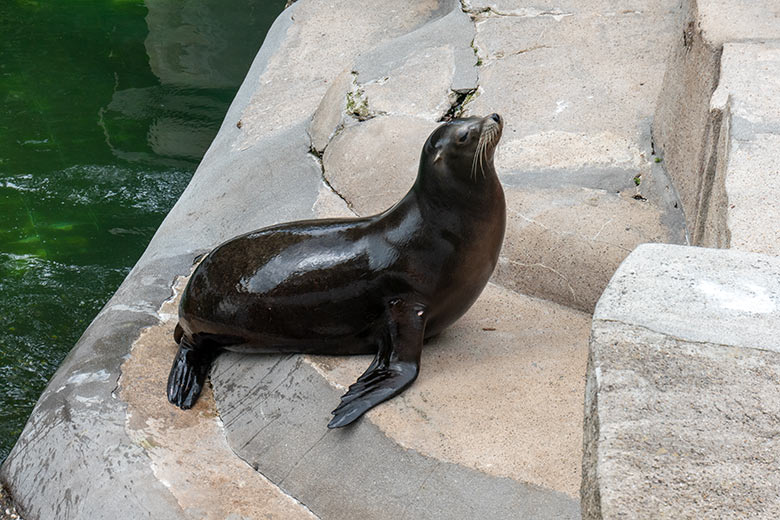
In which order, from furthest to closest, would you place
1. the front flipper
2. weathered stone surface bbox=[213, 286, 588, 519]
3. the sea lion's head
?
the sea lion's head
the front flipper
weathered stone surface bbox=[213, 286, 588, 519]

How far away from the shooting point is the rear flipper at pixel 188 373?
3.65 m

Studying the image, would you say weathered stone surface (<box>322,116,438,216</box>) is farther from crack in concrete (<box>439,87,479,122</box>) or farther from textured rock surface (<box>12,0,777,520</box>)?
crack in concrete (<box>439,87,479,122</box>)

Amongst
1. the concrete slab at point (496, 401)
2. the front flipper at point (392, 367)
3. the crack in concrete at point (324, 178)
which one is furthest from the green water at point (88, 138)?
the concrete slab at point (496, 401)

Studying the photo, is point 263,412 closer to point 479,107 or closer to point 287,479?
point 287,479

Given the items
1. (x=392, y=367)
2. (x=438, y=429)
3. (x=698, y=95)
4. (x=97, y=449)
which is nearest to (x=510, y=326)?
(x=392, y=367)

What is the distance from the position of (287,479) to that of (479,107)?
2.39 meters

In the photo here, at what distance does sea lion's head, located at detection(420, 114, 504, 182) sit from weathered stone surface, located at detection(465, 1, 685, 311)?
32.3 inches

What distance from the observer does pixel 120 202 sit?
7020 mm

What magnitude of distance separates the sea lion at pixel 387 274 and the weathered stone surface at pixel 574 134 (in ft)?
2.32

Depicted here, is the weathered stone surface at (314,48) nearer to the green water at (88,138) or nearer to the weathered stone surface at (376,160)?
the weathered stone surface at (376,160)

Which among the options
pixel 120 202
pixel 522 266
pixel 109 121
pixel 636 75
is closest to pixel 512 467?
pixel 522 266

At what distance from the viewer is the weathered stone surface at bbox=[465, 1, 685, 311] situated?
13.1ft

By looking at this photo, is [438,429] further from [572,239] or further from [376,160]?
[376,160]

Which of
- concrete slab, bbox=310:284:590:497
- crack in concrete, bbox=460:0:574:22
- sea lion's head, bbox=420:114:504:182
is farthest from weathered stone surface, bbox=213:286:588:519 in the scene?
crack in concrete, bbox=460:0:574:22
